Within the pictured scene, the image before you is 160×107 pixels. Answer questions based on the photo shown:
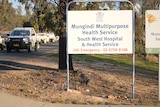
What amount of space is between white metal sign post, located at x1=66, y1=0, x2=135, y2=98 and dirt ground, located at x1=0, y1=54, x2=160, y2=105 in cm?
137

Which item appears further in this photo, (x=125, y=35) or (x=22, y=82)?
(x=22, y=82)

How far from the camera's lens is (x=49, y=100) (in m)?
10.4

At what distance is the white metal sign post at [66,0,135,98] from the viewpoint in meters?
11.1

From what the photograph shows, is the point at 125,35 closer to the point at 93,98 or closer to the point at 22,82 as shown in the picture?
the point at 93,98

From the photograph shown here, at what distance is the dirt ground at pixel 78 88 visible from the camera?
10.9m

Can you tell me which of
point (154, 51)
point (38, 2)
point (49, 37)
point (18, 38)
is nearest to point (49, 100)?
point (154, 51)

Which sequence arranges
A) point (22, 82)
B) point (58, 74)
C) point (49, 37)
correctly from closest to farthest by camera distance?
point (22, 82) < point (58, 74) < point (49, 37)

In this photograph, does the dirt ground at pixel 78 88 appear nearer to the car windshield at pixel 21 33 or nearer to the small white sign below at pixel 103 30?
the small white sign below at pixel 103 30

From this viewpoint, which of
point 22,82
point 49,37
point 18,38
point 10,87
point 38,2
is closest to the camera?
point 10,87

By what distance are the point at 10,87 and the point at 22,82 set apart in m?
1.12

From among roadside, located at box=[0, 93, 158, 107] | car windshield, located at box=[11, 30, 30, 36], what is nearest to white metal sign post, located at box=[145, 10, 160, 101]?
roadside, located at box=[0, 93, 158, 107]

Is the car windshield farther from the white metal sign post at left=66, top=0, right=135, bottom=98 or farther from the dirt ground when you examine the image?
the white metal sign post at left=66, top=0, right=135, bottom=98

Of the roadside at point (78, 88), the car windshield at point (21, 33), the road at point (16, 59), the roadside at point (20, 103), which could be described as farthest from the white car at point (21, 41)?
the roadside at point (20, 103)

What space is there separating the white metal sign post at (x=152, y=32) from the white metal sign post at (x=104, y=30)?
1.68 feet
